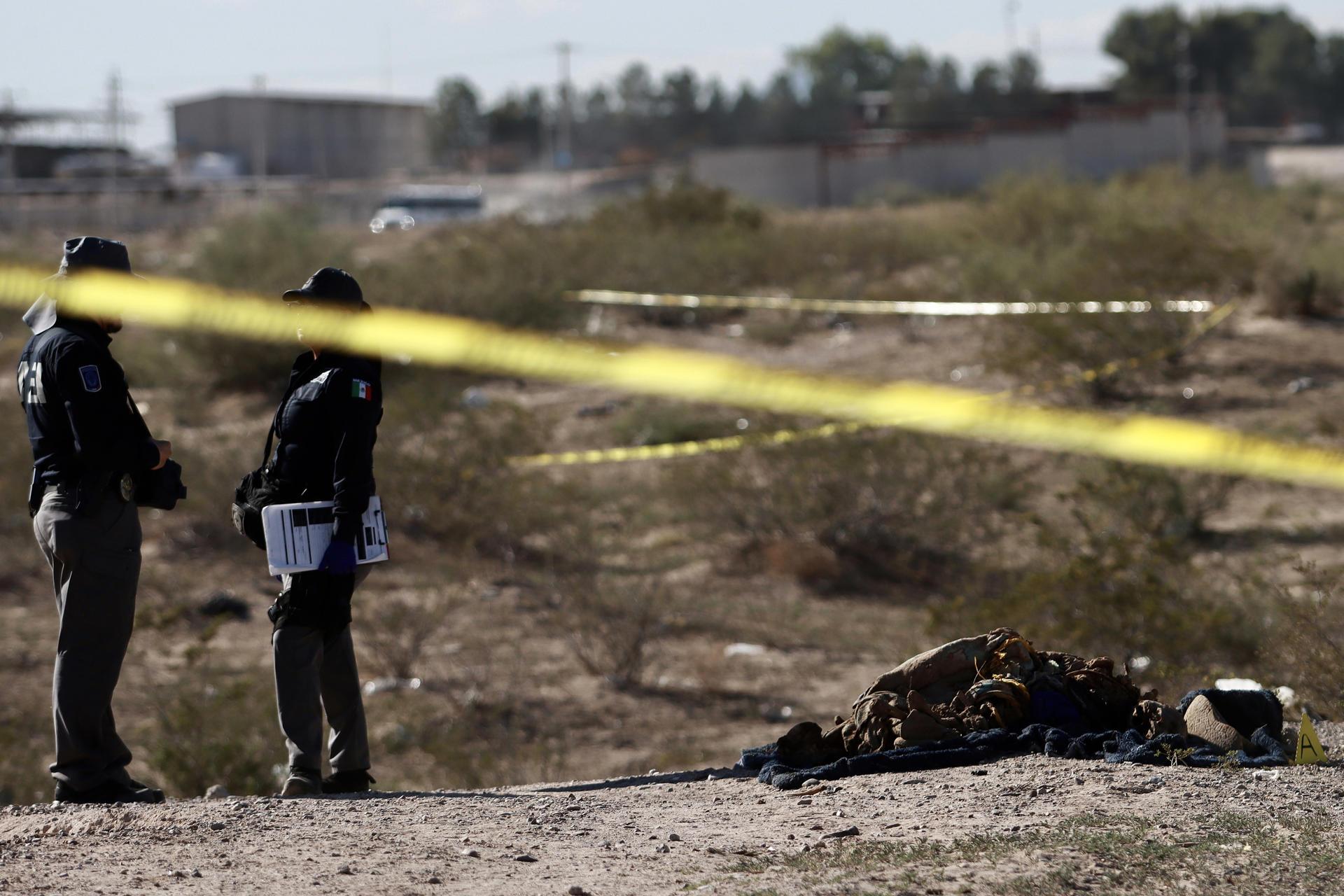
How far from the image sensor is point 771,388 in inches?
636

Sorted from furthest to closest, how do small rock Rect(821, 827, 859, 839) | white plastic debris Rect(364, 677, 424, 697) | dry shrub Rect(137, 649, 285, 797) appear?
white plastic debris Rect(364, 677, 424, 697) → dry shrub Rect(137, 649, 285, 797) → small rock Rect(821, 827, 859, 839)

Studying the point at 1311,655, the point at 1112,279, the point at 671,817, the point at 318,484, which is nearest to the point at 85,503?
the point at 318,484

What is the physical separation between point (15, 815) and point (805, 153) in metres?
45.6

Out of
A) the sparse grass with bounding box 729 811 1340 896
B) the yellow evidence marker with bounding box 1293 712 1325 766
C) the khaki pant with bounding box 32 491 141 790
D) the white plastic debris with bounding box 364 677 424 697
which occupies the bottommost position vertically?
the white plastic debris with bounding box 364 677 424 697

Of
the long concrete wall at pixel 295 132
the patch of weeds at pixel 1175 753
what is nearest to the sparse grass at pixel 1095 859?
the patch of weeds at pixel 1175 753

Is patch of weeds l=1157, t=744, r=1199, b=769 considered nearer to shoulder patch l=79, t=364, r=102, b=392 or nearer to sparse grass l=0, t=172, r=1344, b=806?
sparse grass l=0, t=172, r=1344, b=806

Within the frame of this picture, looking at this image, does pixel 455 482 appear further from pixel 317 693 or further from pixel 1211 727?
pixel 1211 727

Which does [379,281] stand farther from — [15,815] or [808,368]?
[15,815]

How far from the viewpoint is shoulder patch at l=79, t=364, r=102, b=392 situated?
4844mm

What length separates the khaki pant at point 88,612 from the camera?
491 centimetres

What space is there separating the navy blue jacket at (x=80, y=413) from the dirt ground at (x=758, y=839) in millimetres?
1059

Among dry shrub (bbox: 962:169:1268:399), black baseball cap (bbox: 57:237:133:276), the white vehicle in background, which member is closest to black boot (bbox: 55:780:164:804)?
black baseball cap (bbox: 57:237:133:276)

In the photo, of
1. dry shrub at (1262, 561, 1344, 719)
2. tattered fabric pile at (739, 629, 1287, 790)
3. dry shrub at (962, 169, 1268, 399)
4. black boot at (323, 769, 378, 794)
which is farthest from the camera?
dry shrub at (962, 169, 1268, 399)

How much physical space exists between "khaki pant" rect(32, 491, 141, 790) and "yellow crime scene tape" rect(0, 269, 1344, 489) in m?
0.92
